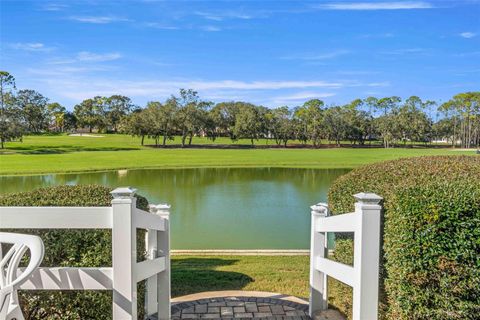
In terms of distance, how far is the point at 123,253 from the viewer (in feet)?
7.93

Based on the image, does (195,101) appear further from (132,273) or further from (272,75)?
(132,273)

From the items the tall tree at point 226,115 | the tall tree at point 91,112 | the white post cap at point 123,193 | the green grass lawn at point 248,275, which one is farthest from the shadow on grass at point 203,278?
the tall tree at point 91,112

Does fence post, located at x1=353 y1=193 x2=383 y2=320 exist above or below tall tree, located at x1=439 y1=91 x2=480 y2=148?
below

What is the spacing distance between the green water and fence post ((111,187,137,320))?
558cm

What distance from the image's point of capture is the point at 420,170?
11.4 ft

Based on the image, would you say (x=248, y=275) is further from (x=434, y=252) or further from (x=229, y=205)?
(x=229, y=205)

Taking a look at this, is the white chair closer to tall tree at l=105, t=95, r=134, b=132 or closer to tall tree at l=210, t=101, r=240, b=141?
tall tree at l=210, t=101, r=240, b=141

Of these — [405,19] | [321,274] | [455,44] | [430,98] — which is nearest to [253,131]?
[455,44]

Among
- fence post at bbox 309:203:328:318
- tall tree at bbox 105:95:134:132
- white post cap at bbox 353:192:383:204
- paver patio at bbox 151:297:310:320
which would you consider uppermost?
tall tree at bbox 105:95:134:132

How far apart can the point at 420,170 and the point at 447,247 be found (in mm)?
1177

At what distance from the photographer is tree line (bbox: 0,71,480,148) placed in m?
55.4

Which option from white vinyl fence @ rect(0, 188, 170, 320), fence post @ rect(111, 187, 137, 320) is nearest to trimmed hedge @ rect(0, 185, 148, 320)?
white vinyl fence @ rect(0, 188, 170, 320)

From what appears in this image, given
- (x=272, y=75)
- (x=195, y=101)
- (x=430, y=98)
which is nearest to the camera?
(x=272, y=75)

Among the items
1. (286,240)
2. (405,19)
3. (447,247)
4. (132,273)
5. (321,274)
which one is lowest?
(286,240)
